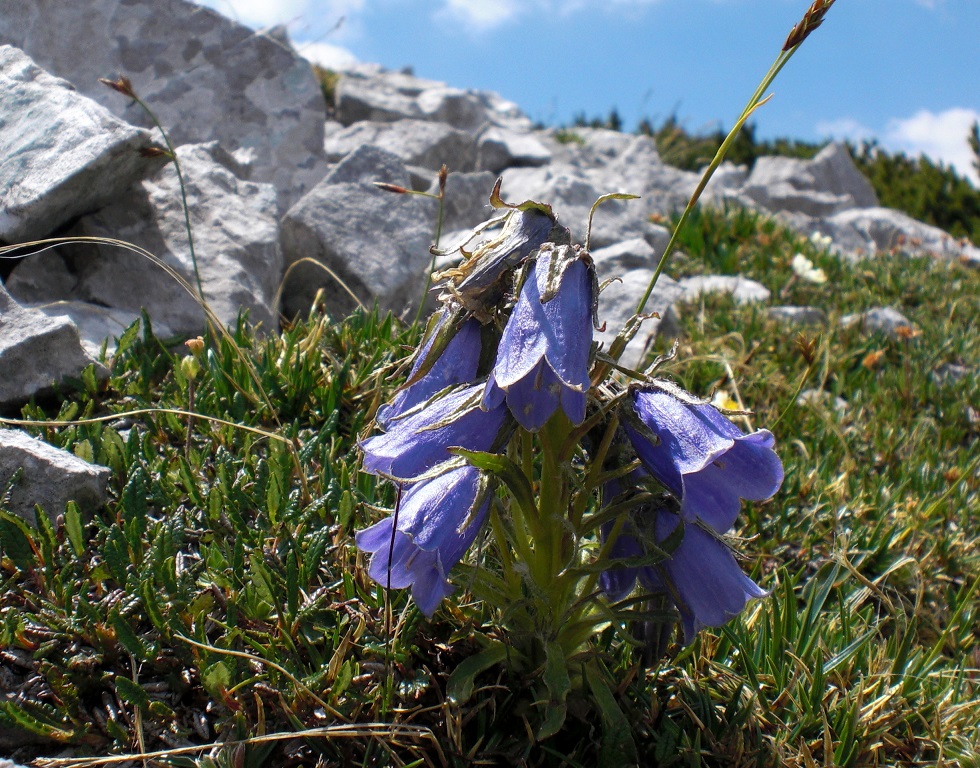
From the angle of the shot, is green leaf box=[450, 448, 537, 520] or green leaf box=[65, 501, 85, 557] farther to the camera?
green leaf box=[65, 501, 85, 557]

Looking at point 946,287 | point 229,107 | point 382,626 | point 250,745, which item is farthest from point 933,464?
point 229,107

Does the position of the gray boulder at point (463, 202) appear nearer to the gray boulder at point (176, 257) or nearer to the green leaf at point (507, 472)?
the gray boulder at point (176, 257)

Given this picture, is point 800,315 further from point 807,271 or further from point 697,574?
point 697,574

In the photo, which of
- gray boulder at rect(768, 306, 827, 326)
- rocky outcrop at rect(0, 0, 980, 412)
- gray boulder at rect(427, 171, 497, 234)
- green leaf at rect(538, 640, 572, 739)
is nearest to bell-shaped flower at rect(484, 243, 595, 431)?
rocky outcrop at rect(0, 0, 980, 412)

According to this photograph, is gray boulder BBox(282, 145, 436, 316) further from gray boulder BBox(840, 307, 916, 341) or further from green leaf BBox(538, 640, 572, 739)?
gray boulder BBox(840, 307, 916, 341)

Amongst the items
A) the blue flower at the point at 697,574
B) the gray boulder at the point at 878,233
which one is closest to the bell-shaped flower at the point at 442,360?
the blue flower at the point at 697,574

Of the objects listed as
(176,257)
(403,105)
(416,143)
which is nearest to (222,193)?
(176,257)
